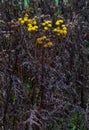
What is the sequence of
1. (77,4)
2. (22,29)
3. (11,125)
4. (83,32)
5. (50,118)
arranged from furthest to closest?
(77,4) < (83,32) < (22,29) < (11,125) < (50,118)

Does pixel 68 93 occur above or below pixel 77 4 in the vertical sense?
below

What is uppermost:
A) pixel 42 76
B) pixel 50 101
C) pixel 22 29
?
pixel 22 29

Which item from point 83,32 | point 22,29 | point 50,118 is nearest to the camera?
point 50,118

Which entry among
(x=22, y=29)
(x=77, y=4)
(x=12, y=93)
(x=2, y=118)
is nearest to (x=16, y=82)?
(x=12, y=93)

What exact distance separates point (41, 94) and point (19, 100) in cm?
17

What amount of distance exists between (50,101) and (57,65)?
0.33 metres

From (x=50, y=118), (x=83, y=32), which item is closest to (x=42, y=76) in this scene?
(x=50, y=118)

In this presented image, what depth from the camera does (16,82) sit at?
268cm

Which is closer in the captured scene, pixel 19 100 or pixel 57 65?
pixel 19 100

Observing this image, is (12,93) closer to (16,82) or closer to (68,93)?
(16,82)

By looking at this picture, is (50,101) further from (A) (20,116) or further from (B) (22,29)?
(B) (22,29)

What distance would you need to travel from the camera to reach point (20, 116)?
2611 mm

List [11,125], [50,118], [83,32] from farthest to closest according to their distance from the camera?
[83,32], [11,125], [50,118]

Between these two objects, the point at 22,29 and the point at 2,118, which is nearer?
the point at 2,118
